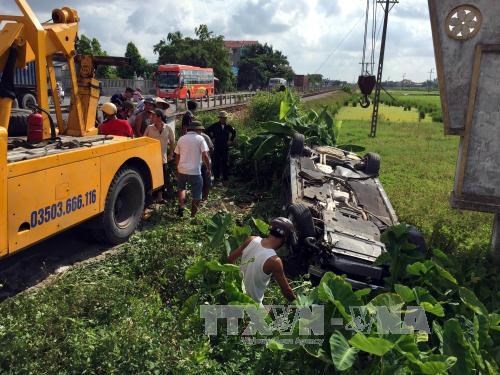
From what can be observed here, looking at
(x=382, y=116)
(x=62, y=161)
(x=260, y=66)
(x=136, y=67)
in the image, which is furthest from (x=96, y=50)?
(x=62, y=161)

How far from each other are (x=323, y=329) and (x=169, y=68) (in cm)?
3275

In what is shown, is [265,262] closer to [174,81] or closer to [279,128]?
[279,128]

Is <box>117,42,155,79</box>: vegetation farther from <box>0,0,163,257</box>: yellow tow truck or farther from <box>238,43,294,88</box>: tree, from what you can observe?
<box>0,0,163,257</box>: yellow tow truck

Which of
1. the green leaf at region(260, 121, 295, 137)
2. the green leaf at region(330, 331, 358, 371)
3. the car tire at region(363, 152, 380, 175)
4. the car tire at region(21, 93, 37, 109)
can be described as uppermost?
the car tire at region(21, 93, 37, 109)

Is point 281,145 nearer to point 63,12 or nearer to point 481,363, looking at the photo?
point 63,12

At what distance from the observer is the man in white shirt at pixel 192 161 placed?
722 cm

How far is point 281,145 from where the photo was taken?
32.3 ft

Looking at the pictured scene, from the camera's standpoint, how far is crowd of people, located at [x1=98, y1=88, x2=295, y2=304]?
4.12 metres

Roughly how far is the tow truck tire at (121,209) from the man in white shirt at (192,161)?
76 centimetres

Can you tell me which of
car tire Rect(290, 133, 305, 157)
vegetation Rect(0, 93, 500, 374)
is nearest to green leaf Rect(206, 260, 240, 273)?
vegetation Rect(0, 93, 500, 374)

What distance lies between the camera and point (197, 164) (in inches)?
287

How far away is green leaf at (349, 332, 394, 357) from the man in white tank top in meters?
1.01

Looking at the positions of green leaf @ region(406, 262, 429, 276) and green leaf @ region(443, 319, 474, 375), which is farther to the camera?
green leaf @ region(406, 262, 429, 276)

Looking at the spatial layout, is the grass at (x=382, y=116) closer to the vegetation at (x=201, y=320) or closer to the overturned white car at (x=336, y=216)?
the overturned white car at (x=336, y=216)
